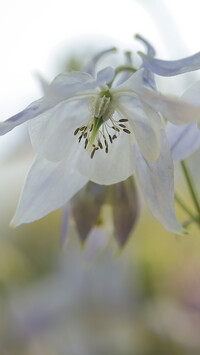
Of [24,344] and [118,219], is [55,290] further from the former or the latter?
[118,219]

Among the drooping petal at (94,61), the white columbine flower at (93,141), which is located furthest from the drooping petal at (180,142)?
the drooping petal at (94,61)

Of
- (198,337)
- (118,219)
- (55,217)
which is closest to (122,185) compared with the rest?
(118,219)

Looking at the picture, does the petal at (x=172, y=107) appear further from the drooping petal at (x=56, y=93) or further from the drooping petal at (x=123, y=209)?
the drooping petal at (x=123, y=209)

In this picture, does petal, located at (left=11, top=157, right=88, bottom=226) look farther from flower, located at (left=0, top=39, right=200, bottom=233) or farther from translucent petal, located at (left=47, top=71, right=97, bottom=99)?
translucent petal, located at (left=47, top=71, right=97, bottom=99)

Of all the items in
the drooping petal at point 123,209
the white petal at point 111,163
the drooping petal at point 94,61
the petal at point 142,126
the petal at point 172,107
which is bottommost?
the drooping petal at point 123,209

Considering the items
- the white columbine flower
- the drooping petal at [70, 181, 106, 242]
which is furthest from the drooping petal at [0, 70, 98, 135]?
the drooping petal at [70, 181, 106, 242]

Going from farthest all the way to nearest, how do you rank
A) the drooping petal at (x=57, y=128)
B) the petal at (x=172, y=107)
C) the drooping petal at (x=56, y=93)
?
the drooping petal at (x=57, y=128) < the drooping petal at (x=56, y=93) < the petal at (x=172, y=107)

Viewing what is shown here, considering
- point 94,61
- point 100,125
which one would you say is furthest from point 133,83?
point 94,61
